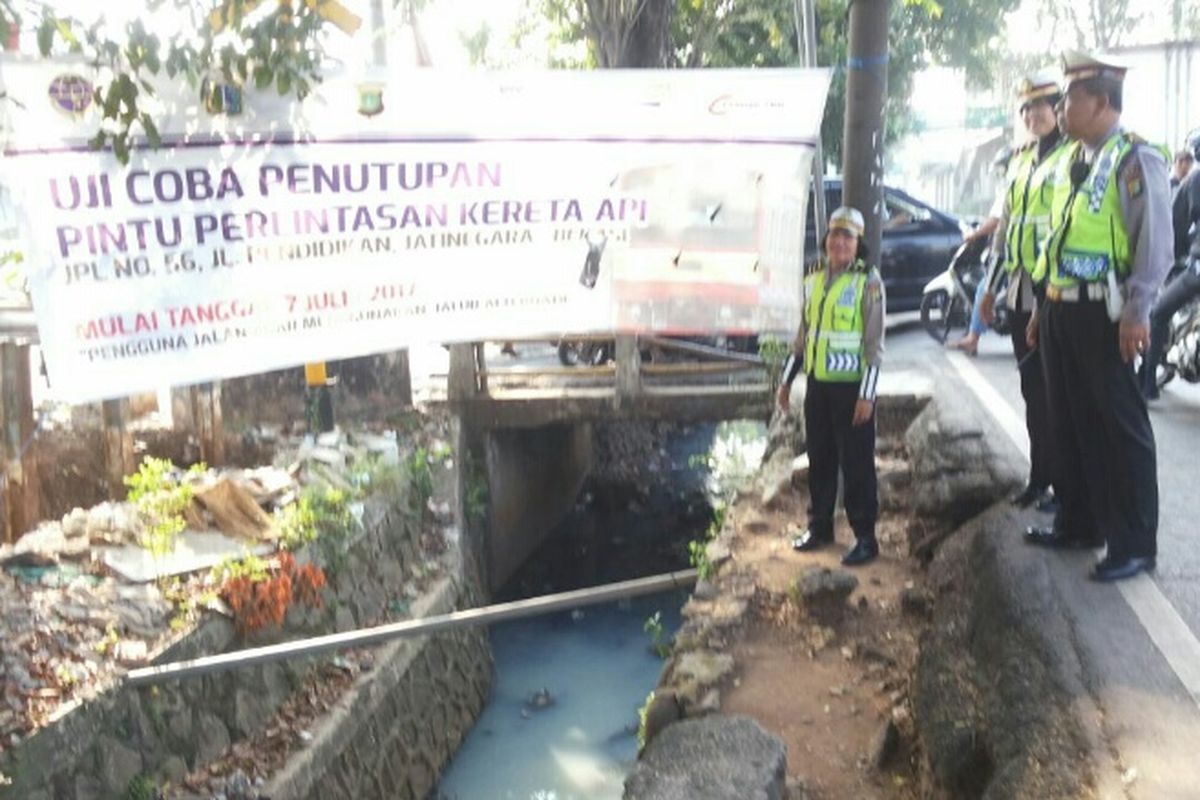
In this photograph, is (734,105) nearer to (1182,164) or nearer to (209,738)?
(209,738)

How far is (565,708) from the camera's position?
951 centimetres

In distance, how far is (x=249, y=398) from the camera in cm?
936

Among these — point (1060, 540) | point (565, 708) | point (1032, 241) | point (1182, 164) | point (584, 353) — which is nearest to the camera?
point (1060, 540)

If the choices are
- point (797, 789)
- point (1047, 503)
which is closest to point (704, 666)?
point (797, 789)

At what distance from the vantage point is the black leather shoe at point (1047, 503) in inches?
176

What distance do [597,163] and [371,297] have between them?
31.6 inches

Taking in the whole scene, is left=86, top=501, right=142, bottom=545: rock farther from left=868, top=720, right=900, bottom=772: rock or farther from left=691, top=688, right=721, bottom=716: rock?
left=868, top=720, right=900, bottom=772: rock

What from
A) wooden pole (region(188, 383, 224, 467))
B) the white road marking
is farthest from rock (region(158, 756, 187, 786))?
the white road marking

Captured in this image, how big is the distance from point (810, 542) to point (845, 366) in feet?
3.68

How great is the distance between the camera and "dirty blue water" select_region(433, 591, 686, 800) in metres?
8.22

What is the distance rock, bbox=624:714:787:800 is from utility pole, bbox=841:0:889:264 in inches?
100

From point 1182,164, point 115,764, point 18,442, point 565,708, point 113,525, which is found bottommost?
point 565,708

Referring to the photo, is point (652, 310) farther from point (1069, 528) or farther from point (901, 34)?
point (901, 34)

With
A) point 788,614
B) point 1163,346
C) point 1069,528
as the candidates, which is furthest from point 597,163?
point 1163,346
